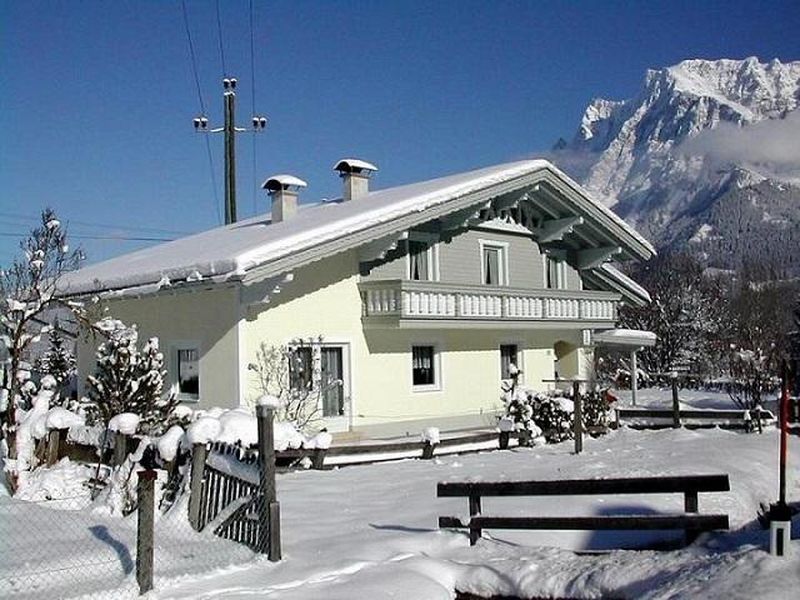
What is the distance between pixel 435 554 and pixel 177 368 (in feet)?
39.2

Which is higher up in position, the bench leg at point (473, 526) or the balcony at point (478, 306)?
the balcony at point (478, 306)

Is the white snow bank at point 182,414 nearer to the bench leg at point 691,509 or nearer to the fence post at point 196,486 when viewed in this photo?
the fence post at point 196,486

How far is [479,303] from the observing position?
72.9ft

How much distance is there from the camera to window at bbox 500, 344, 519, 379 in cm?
2509

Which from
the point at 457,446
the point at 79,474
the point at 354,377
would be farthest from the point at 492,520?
the point at 354,377

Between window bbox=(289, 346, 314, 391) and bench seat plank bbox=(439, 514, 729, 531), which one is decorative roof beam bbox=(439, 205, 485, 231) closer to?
window bbox=(289, 346, 314, 391)

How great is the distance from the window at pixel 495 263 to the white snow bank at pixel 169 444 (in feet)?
48.3

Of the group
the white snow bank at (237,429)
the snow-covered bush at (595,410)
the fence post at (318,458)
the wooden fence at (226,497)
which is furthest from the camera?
the snow-covered bush at (595,410)

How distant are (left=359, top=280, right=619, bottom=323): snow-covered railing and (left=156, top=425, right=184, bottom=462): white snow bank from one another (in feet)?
32.7

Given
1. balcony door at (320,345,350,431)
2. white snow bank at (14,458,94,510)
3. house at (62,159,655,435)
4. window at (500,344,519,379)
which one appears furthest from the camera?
window at (500,344,519,379)

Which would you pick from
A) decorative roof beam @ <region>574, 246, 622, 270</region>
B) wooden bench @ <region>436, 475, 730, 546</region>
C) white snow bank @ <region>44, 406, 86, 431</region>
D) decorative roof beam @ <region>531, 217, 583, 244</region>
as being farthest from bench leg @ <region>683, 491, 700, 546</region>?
decorative roof beam @ <region>574, 246, 622, 270</region>

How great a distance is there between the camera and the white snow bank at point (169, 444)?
10195 mm

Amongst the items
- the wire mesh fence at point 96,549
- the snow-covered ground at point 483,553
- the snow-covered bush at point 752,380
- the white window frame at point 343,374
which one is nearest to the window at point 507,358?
the white window frame at point 343,374

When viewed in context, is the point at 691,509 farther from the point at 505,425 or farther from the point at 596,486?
the point at 505,425
